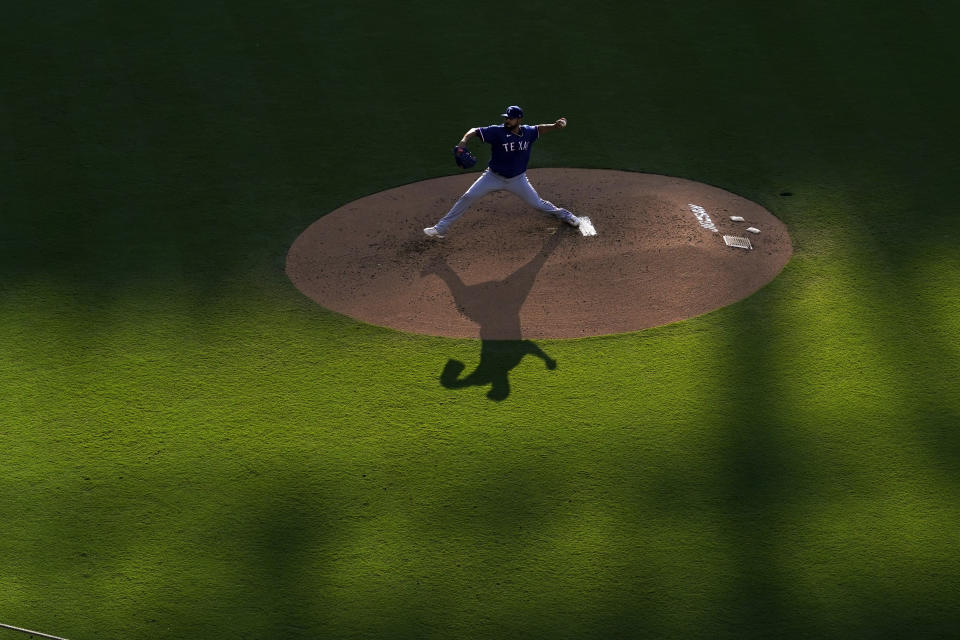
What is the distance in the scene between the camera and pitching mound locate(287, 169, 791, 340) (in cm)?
1049

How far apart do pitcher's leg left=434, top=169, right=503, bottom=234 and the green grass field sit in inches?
65.8

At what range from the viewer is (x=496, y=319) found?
10422mm

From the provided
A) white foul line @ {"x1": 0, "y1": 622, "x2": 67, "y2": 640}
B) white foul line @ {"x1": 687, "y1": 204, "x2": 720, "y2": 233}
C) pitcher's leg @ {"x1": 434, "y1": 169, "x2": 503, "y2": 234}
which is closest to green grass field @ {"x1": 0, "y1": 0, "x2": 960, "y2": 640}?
white foul line @ {"x1": 0, "y1": 622, "x2": 67, "y2": 640}

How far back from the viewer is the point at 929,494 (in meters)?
7.86

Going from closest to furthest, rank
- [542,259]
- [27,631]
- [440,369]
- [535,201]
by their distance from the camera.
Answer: [27,631], [440,369], [542,259], [535,201]

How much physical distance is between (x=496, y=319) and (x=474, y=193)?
1869mm

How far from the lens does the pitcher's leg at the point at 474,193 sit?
1171cm

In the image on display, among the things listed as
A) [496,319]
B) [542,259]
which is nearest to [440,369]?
[496,319]

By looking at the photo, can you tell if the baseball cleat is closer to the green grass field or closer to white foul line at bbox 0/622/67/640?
the green grass field

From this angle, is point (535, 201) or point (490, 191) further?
point (535, 201)

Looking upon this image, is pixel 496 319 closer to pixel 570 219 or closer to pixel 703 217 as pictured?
pixel 570 219

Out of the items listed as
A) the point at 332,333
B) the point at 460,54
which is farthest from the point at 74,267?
the point at 460,54

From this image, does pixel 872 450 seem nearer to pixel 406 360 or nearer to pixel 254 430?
pixel 406 360

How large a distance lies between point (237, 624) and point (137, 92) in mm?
10216
